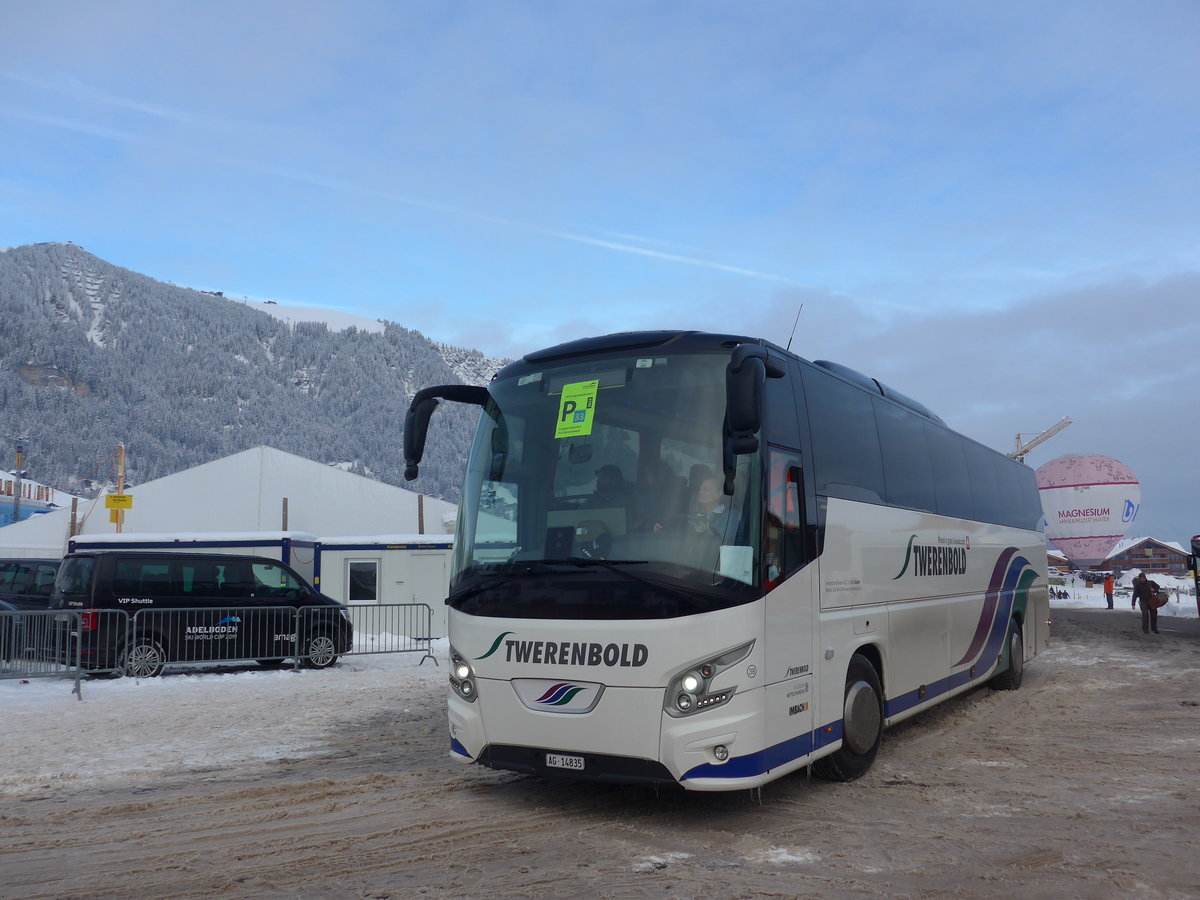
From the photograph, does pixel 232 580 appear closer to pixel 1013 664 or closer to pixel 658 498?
pixel 1013 664

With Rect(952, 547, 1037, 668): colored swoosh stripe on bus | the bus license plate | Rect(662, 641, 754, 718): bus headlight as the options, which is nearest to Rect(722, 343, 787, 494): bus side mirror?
Rect(662, 641, 754, 718): bus headlight

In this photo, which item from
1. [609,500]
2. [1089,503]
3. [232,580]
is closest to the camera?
[609,500]

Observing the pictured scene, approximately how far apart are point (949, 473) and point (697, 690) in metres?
5.67

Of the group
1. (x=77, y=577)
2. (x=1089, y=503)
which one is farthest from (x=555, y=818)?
(x=1089, y=503)

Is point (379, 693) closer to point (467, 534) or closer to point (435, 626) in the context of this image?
point (467, 534)

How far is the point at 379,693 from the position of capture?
42.5 ft

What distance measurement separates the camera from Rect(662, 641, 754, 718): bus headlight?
5.67 meters

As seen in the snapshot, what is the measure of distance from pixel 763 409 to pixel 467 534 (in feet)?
7.34

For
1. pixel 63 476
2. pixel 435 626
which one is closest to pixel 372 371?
pixel 63 476

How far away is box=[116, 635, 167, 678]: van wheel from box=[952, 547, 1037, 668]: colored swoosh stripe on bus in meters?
11.5

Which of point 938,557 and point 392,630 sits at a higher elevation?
point 938,557

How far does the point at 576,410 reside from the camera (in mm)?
6473

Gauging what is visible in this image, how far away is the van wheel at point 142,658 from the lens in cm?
1432

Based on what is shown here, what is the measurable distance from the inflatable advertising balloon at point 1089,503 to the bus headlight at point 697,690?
70.7m
